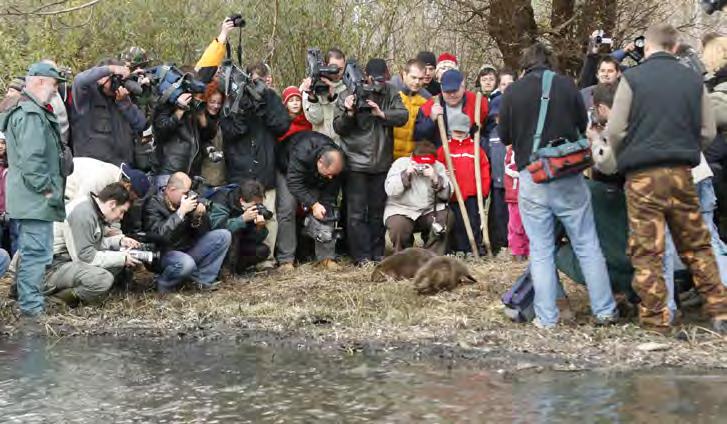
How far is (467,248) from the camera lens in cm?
1062

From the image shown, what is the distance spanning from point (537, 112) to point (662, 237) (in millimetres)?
1186

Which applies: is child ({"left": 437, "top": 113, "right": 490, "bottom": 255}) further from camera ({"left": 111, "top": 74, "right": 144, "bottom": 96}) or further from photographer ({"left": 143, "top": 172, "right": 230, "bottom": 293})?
camera ({"left": 111, "top": 74, "right": 144, "bottom": 96})

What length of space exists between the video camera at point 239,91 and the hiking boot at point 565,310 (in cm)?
362

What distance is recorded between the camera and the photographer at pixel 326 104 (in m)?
10.4

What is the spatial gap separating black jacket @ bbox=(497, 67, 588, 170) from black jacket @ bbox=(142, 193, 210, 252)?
306 centimetres

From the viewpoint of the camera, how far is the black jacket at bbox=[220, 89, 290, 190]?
10.0 m

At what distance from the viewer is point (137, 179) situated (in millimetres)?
9242

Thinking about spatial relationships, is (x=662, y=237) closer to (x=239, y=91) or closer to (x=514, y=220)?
(x=514, y=220)

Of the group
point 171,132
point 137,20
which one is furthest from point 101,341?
point 137,20

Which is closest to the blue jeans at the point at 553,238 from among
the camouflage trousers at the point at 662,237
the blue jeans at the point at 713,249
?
the camouflage trousers at the point at 662,237

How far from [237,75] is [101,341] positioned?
3.18 meters

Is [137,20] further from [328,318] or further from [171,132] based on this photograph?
[328,318]

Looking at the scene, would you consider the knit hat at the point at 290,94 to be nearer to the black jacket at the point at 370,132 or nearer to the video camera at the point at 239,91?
the black jacket at the point at 370,132

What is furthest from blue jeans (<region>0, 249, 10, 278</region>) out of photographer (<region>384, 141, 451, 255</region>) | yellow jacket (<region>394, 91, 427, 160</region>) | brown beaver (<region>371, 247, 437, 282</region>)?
yellow jacket (<region>394, 91, 427, 160</region>)
